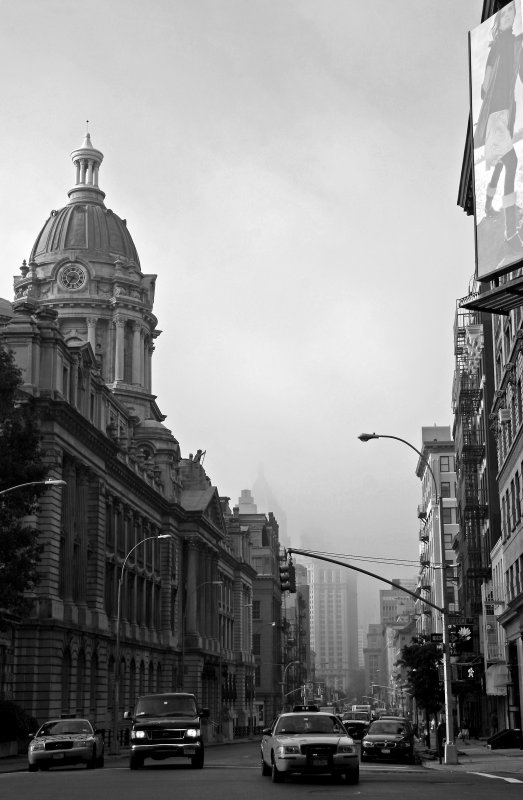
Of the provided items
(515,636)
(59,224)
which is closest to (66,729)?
(515,636)

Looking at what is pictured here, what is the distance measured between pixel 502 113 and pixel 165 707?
19.0 metres

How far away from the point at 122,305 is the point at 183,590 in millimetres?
27559

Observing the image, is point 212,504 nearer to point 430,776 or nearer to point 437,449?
point 437,449

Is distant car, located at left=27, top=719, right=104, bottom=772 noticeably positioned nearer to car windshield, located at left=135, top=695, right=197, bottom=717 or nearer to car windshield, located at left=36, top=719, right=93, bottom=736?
car windshield, located at left=36, top=719, right=93, bottom=736

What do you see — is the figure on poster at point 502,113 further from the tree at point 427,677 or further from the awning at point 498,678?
the tree at point 427,677

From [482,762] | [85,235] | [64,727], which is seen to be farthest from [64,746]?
[85,235]

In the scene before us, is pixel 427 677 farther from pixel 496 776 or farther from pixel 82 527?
pixel 496 776

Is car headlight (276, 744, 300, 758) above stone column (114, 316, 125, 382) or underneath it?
underneath

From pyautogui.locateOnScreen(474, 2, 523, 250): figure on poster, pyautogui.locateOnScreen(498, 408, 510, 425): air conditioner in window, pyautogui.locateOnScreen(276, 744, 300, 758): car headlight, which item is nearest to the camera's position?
pyautogui.locateOnScreen(276, 744, 300, 758): car headlight

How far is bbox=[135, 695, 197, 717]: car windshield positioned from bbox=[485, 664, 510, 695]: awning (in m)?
28.4

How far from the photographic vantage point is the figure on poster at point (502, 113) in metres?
30.7

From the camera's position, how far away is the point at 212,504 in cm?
11194

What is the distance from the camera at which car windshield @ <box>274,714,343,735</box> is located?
2697 cm

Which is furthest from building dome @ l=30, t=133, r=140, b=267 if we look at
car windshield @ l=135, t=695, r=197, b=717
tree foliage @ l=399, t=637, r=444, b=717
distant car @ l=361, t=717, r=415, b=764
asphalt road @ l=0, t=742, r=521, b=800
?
asphalt road @ l=0, t=742, r=521, b=800
